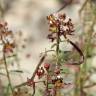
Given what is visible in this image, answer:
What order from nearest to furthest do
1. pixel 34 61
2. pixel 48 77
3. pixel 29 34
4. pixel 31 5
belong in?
pixel 48 77 < pixel 34 61 < pixel 29 34 < pixel 31 5

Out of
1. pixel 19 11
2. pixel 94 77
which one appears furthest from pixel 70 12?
pixel 94 77

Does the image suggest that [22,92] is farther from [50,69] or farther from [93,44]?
[93,44]

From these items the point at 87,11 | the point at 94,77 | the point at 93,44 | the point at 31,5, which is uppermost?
the point at 31,5

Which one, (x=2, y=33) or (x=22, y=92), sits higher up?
(x=2, y=33)

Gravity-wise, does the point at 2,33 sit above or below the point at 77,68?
above

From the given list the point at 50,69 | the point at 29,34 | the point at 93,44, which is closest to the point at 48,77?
the point at 50,69

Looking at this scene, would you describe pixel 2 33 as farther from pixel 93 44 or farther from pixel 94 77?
pixel 94 77

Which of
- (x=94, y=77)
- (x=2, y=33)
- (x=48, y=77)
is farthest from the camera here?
(x=94, y=77)

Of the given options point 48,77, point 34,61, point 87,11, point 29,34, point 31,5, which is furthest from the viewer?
point 31,5

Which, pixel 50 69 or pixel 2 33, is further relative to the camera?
pixel 2 33
